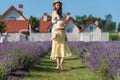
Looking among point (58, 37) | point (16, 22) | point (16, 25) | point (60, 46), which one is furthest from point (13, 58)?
point (16, 22)

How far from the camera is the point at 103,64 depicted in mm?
7738

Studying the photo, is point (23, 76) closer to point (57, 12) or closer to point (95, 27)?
point (57, 12)

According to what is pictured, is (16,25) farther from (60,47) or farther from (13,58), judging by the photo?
(13,58)

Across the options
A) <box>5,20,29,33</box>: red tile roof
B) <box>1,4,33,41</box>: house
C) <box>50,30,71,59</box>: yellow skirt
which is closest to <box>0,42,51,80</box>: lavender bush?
<box>50,30,71,59</box>: yellow skirt

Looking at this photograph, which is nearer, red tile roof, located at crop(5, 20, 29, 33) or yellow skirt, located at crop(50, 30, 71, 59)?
yellow skirt, located at crop(50, 30, 71, 59)

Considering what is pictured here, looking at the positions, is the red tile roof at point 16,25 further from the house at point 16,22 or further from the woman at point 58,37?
the woman at point 58,37

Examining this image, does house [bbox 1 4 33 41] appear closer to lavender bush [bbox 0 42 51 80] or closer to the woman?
the woman

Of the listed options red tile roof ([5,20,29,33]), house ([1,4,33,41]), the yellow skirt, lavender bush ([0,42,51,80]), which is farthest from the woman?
red tile roof ([5,20,29,33])

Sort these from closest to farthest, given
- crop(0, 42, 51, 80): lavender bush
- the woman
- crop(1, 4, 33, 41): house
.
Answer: crop(0, 42, 51, 80): lavender bush < the woman < crop(1, 4, 33, 41): house

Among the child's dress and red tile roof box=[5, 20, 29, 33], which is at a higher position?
red tile roof box=[5, 20, 29, 33]

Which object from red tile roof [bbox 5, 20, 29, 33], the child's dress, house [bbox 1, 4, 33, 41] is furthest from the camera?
red tile roof [bbox 5, 20, 29, 33]

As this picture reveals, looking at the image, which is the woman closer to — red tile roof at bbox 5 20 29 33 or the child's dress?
the child's dress

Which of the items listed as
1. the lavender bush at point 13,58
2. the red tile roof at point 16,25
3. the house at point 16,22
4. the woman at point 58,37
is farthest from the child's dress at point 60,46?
the red tile roof at point 16,25

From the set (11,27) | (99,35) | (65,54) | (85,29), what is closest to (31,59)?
(65,54)
